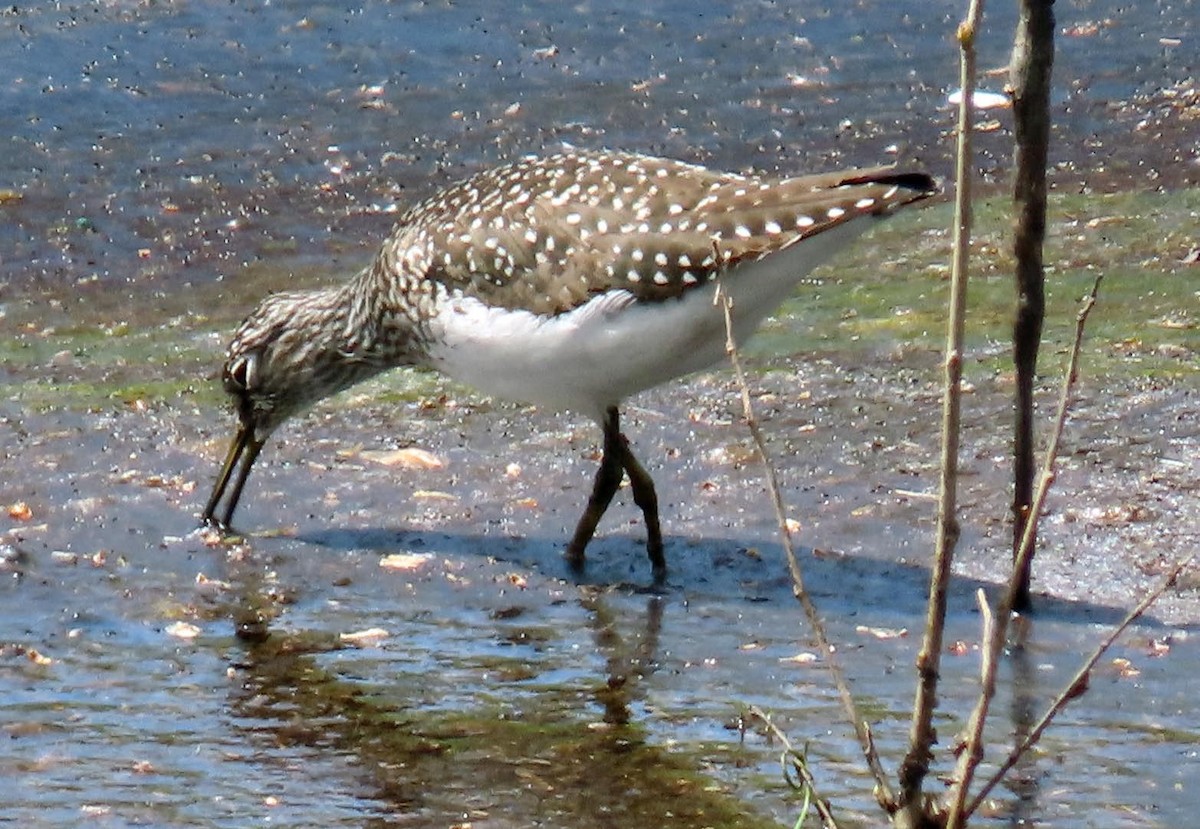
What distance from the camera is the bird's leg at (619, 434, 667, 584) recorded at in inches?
266

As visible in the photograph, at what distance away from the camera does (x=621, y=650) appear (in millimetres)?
Answer: 6062

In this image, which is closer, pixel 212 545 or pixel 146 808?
pixel 146 808

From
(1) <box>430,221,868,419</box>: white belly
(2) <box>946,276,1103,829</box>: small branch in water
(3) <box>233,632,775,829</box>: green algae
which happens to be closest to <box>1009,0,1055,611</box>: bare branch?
(1) <box>430,221,868,419</box>: white belly

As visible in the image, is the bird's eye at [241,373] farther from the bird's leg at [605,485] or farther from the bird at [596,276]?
the bird's leg at [605,485]

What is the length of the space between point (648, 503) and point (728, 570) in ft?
1.10

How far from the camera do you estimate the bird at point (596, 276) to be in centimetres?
625

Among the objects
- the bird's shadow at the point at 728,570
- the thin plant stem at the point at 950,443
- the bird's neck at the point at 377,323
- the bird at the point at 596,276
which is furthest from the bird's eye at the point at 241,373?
the thin plant stem at the point at 950,443

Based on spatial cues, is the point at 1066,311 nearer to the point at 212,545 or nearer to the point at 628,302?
the point at 628,302

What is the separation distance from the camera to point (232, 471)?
286 inches

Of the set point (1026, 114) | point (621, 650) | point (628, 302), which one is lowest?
point (621, 650)

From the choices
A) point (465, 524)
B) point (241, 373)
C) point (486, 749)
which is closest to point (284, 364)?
point (241, 373)

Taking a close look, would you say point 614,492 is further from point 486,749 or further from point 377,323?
point 486,749

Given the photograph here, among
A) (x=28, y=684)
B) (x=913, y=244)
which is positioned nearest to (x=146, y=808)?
(x=28, y=684)

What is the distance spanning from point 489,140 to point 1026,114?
703 cm
